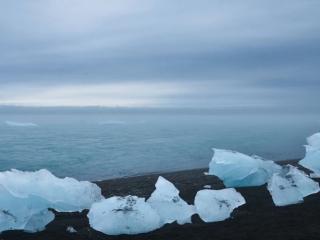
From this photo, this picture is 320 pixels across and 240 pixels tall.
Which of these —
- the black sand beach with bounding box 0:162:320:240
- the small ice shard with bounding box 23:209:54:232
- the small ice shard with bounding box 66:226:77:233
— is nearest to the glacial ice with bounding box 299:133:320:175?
the black sand beach with bounding box 0:162:320:240

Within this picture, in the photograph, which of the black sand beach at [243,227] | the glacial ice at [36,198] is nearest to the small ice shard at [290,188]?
the black sand beach at [243,227]

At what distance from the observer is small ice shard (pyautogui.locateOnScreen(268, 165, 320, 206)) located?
341 inches

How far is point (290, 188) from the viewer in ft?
28.8

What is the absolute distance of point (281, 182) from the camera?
8.71 meters

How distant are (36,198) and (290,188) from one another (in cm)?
469

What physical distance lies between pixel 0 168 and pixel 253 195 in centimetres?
1439

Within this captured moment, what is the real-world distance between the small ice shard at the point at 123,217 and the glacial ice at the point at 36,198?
3.14 feet

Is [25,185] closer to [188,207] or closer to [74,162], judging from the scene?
[188,207]

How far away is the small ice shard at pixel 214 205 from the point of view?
7680 mm

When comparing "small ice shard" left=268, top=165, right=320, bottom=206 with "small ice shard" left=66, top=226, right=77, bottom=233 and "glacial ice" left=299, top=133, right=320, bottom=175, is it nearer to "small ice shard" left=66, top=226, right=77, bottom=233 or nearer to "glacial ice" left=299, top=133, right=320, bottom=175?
"glacial ice" left=299, top=133, right=320, bottom=175

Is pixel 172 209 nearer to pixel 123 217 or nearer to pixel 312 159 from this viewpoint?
pixel 123 217

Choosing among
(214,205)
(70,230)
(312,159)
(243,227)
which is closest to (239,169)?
(312,159)

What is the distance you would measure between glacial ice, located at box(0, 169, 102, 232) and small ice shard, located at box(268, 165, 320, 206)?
3303 millimetres

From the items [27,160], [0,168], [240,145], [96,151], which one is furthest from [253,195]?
[240,145]
